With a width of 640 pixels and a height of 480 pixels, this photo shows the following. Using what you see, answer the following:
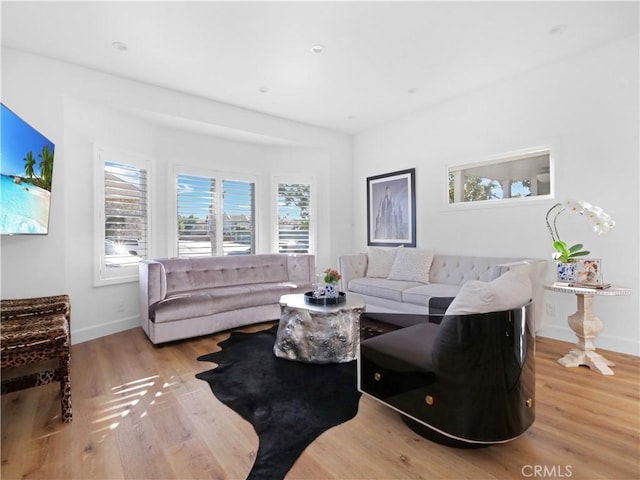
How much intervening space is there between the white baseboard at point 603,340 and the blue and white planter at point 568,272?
752 millimetres

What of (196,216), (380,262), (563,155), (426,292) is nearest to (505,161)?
(563,155)

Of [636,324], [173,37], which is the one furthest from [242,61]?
[636,324]

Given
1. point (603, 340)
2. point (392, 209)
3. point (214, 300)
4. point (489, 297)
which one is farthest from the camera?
point (392, 209)

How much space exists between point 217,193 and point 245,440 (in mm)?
3771

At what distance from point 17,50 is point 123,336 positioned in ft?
9.96

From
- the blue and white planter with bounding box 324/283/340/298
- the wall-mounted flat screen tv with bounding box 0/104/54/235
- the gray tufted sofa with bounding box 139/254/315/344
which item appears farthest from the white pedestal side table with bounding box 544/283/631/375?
the wall-mounted flat screen tv with bounding box 0/104/54/235

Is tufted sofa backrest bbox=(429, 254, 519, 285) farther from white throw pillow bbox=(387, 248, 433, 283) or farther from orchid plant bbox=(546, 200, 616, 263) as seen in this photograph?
orchid plant bbox=(546, 200, 616, 263)

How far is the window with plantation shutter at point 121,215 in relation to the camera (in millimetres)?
3717

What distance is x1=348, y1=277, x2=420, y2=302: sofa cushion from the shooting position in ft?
12.7

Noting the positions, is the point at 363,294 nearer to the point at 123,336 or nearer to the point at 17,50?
the point at 123,336

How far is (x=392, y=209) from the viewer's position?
5.14 meters

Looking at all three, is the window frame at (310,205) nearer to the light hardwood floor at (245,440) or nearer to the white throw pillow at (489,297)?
the light hardwood floor at (245,440)

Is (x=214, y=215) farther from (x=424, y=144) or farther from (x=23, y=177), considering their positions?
(x=424, y=144)

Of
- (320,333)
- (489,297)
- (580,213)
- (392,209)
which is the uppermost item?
(392,209)
